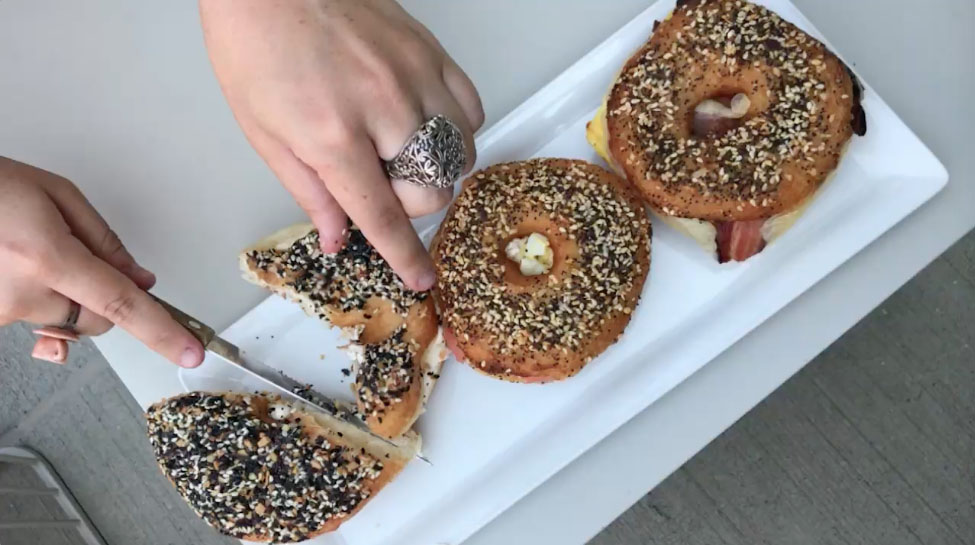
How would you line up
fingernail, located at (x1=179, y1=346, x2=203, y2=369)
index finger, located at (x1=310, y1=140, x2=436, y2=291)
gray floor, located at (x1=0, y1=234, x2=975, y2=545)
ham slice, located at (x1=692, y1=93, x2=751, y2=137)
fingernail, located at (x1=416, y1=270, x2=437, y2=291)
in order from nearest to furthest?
index finger, located at (x1=310, y1=140, x2=436, y2=291) → fingernail, located at (x1=416, y1=270, x2=437, y2=291) → fingernail, located at (x1=179, y1=346, x2=203, y2=369) → ham slice, located at (x1=692, y1=93, x2=751, y2=137) → gray floor, located at (x1=0, y1=234, x2=975, y2=545)

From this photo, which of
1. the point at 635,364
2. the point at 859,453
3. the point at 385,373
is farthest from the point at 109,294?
the point at 859,453

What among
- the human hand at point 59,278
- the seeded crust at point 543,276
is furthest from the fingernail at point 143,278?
the seeded crust at point 543,276

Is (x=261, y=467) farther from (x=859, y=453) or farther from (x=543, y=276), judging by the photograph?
(x=859, y=453)

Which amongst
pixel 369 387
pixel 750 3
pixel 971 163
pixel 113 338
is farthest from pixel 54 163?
pixel 971 163

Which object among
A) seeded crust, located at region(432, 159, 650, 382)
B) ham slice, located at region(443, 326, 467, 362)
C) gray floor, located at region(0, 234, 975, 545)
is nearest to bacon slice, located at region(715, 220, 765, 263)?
seeded crust, located at region(432, 159, 650, 382)

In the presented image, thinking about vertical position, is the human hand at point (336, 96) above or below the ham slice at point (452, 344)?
above

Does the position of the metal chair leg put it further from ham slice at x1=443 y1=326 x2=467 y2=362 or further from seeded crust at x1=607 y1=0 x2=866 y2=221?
seeded crust at x1=607 y1=0 x2=866 y2=221

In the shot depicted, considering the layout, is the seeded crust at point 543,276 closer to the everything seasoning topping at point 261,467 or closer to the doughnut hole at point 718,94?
the doughnut hole at point 718,94
